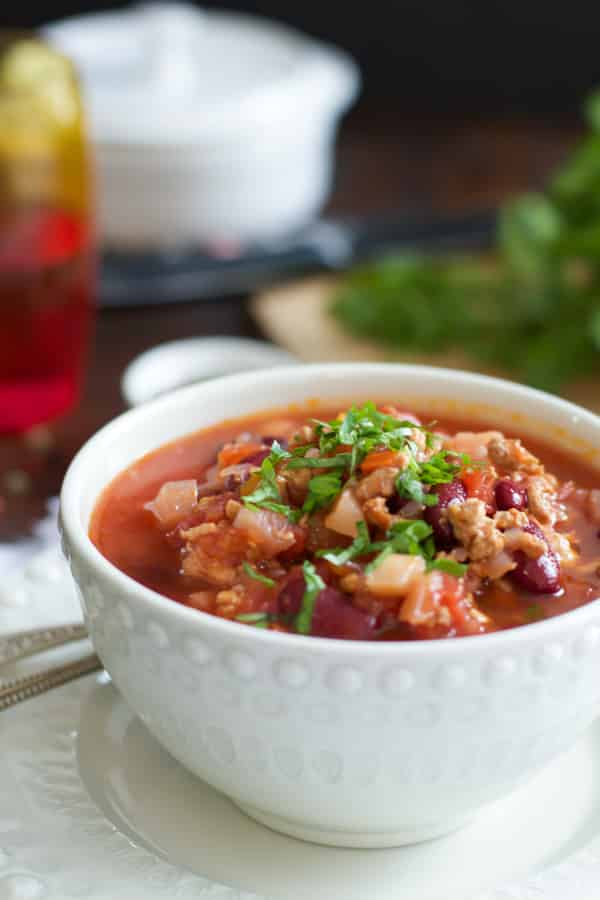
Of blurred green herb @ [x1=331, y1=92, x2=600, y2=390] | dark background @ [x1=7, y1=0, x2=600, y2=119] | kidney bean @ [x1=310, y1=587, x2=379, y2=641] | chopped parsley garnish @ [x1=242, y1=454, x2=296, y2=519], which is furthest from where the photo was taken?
dark background @ [x1=7, y1=0, x2=600, y2=119]

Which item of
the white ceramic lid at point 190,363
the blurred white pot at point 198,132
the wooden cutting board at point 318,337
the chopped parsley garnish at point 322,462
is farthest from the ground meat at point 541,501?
the blurred white pot at point 198,132

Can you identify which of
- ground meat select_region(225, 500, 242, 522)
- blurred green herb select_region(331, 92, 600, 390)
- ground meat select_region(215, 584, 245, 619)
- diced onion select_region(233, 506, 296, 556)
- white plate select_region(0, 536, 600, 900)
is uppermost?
diced onion select_region(233, 506, 296, 556)

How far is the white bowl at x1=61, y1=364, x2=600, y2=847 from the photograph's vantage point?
181 cm

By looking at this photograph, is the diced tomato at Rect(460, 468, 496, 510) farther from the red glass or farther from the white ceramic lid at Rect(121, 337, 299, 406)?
the red glass

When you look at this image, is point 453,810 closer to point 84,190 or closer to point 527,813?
point 527,813

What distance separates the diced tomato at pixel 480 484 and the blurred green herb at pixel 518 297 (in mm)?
2151

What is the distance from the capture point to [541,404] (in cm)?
259

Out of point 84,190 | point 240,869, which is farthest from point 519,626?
point 84,190

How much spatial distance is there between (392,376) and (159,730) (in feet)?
3.10

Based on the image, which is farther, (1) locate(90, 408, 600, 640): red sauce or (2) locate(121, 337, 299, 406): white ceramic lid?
(2) locate(121, 337, 299, 406): white ceramic lid

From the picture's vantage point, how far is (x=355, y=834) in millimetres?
2068

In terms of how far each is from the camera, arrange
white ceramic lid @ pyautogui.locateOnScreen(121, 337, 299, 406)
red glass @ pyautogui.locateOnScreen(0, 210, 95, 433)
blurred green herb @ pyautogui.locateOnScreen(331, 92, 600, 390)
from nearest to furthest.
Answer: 1. white ceramic lid @ pyautogui.locateOnScreen(121, 337, 299, 406)
2. red glass @ pyautogui.locateOnScreen(0, 210, 95, 433)
3. blurred green herb @ pyautogui.locateOnScreen(331, 92, 600, 390)

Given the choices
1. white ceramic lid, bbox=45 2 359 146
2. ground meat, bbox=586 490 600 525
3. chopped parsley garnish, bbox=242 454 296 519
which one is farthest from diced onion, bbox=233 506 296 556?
white ceramic lid, bbox=45 2 359 146

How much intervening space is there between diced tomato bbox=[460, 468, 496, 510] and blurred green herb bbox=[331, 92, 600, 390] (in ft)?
7.06
